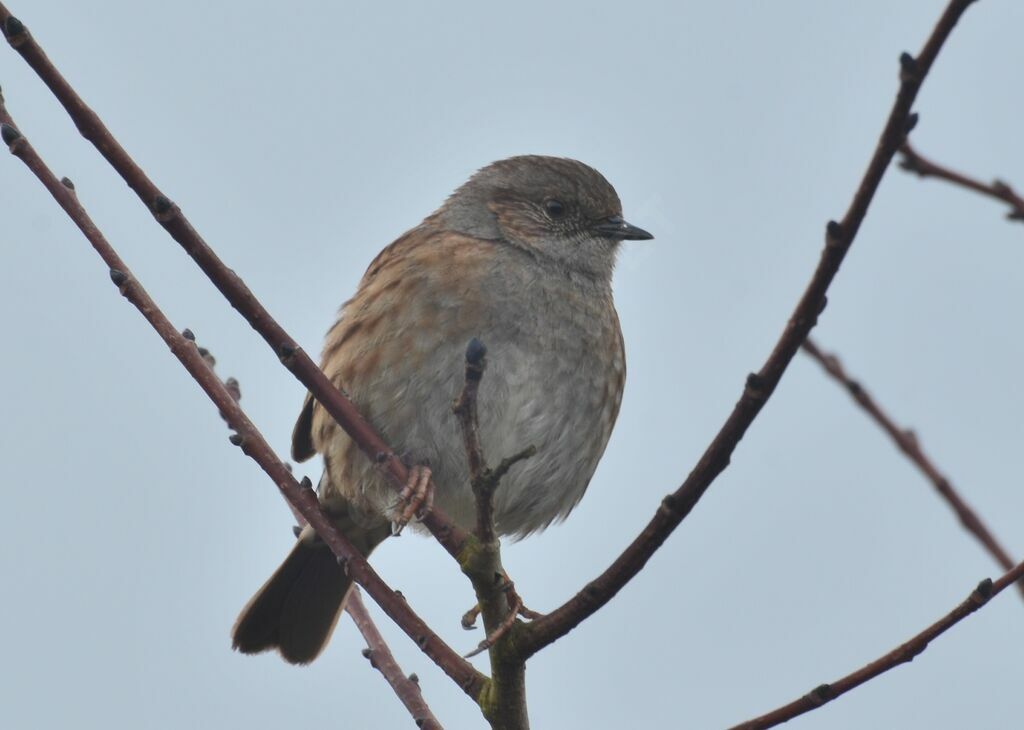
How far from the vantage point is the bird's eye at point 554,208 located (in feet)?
20.7

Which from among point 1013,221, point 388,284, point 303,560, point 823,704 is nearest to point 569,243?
point 388,284

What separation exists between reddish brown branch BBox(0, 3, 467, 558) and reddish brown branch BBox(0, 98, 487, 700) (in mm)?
244

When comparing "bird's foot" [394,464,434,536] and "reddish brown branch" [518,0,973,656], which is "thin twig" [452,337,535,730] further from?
"bird's foot" [394,464,434,536]

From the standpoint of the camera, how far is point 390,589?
3.93 meters

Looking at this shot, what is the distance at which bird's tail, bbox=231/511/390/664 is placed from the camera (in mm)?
6051

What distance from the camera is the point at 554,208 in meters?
6.33

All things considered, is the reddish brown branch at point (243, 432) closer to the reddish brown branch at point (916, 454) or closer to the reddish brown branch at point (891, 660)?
the reddish brown branch at point (891, 660)

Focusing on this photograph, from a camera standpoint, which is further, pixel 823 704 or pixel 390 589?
pixel 390 589

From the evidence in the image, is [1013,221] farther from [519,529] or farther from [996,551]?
[519,529]

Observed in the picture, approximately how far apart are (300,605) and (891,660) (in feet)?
12.0

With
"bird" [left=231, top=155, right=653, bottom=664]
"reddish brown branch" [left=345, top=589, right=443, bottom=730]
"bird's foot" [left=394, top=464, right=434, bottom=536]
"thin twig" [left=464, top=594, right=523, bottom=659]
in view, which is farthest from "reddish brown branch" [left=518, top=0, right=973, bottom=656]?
"bird" [left=231, top=155, right=653, bottom=664]

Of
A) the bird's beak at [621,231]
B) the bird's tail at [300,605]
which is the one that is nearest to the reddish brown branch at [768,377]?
the bird's tail at [300,605]

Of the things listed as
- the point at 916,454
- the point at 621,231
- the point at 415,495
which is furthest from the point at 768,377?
the point at 621,231

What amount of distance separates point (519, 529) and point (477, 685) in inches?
86.6
